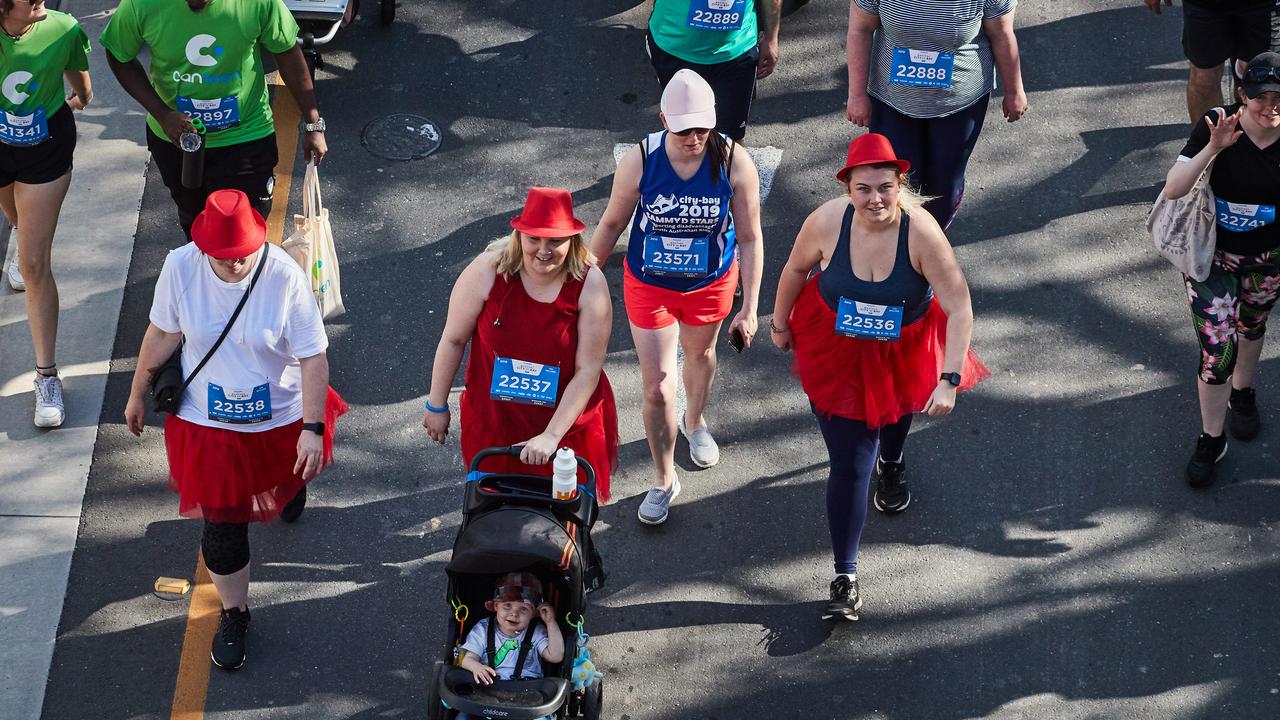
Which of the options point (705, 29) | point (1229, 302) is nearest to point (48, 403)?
point (705, 29)

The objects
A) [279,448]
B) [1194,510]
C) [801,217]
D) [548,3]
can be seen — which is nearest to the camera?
[279,448]

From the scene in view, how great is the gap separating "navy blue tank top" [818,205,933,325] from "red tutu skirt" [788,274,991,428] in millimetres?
111

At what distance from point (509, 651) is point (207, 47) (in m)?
3.21

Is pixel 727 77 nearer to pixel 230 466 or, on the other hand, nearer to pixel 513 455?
pixel 513 455

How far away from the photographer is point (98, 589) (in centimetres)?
673

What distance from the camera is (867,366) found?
241 inches

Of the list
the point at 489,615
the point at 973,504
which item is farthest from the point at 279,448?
the point at 973,504

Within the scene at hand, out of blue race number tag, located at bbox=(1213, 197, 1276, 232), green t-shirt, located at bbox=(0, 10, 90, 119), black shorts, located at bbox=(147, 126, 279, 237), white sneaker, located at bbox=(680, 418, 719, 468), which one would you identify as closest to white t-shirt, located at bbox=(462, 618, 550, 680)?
white sneaker, located at bbox=(680, 418, 719, 468)

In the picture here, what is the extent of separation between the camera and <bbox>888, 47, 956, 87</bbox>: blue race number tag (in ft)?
23.6

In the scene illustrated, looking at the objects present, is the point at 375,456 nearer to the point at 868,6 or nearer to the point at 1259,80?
the point at 868,6

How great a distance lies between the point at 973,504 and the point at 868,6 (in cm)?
244

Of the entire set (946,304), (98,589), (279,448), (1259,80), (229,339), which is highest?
(1259,80)

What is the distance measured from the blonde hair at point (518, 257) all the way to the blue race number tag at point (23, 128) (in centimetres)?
252

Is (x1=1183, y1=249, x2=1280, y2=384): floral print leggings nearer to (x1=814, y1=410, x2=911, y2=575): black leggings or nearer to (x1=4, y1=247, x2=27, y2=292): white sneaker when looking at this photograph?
(x1=814, y1=410, x2=911, y2=575): black leggings
